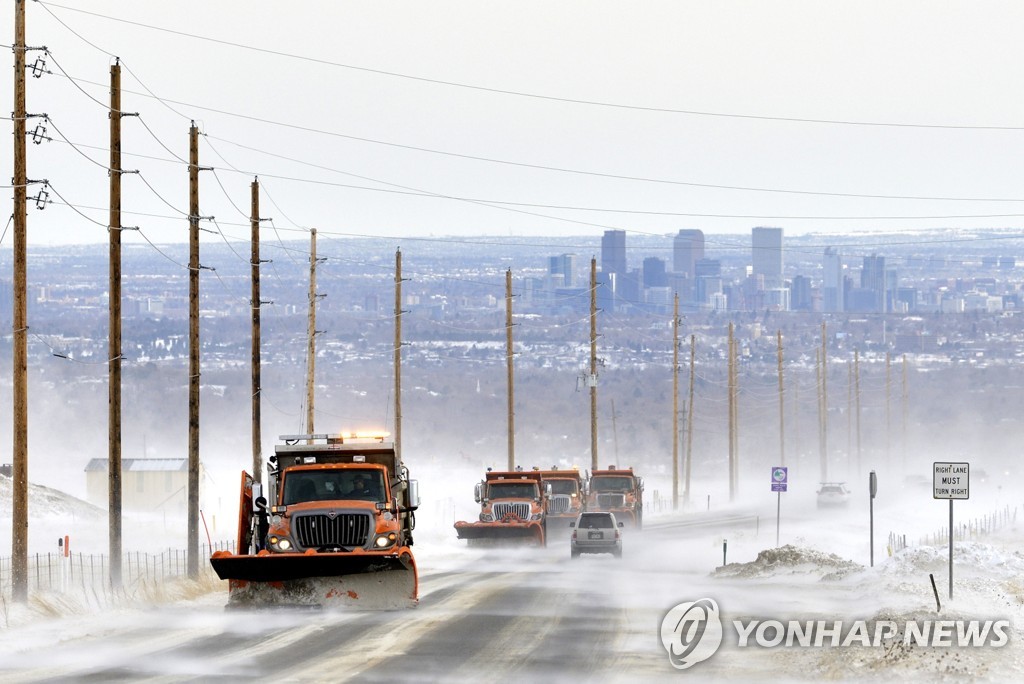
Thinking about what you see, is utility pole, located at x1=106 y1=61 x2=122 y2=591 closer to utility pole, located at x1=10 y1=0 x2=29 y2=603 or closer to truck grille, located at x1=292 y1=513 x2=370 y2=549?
utility pole, located at x1=10 y1=0 x2=29 y2=603

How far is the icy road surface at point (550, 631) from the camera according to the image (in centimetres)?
2225

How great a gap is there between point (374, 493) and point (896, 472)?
128648 millimetres

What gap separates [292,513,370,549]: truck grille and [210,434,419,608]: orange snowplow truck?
2 centimetres

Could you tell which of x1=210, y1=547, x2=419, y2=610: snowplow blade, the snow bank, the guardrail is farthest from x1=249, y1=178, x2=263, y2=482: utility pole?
x1=210, y1=547, x2=419, y2=610: snowplow blade

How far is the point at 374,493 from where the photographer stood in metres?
31.4

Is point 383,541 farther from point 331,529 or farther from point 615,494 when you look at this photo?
point 615,494

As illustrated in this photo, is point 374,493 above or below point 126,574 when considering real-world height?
above

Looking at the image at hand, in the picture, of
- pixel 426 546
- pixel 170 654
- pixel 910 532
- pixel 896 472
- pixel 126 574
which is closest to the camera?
pixel 170 654

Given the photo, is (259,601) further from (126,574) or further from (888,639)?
(126,574)

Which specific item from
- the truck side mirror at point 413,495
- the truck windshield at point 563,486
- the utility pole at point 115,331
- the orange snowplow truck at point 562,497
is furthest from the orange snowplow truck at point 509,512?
the truck side mirror at point 413,495

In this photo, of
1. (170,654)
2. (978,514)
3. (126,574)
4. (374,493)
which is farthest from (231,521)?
(170,654)

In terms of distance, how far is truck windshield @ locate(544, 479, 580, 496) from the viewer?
60844 mm

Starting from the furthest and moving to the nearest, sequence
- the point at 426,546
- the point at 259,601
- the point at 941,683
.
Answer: the point at 426,546, the point at 259,601, the point at 941,683

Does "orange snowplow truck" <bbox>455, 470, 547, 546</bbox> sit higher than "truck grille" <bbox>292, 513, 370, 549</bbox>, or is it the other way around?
"truck grille" <bbox>292, 513, 370, 549</bbox>
